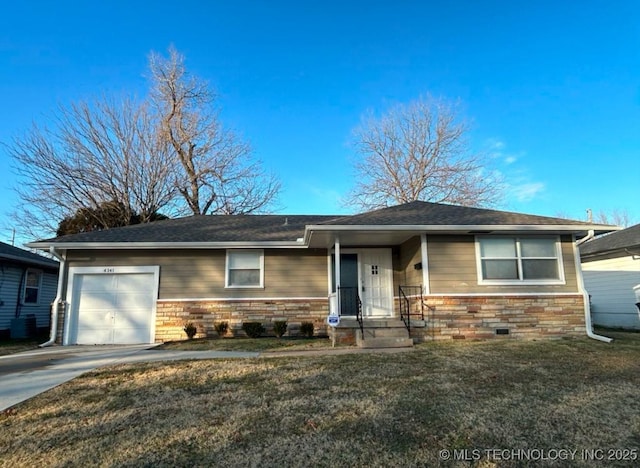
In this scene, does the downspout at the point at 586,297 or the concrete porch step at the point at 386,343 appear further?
the downspout at the point at 586,297

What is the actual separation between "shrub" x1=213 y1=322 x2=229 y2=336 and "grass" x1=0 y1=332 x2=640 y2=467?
163 inches

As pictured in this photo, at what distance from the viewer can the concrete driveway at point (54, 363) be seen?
17.3 feet

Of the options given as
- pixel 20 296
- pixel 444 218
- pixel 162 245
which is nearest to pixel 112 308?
pixel 162 245

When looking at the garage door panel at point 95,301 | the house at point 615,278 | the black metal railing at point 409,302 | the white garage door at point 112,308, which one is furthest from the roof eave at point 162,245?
the house at point 615,278

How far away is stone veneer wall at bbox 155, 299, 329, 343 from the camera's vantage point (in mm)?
10766

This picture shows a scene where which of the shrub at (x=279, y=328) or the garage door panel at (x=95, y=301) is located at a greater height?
the garage door panel at (x=95, y=301)

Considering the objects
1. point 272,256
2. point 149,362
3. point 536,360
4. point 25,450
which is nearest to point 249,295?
point 272,256

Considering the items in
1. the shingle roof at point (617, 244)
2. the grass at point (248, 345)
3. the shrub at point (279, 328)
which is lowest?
the grass at point (248, 345)

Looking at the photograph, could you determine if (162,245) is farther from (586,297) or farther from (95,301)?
(586,297)

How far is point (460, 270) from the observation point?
9.58 meters

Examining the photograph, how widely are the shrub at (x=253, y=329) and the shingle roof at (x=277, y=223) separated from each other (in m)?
2.28

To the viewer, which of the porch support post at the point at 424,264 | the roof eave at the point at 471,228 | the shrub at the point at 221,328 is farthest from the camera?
the shrub at the point at 221,328

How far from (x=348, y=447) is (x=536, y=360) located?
15.4 ft

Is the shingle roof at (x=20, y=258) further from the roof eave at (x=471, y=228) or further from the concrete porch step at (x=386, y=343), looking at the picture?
the concrete porch step at (x=386, y=343)
